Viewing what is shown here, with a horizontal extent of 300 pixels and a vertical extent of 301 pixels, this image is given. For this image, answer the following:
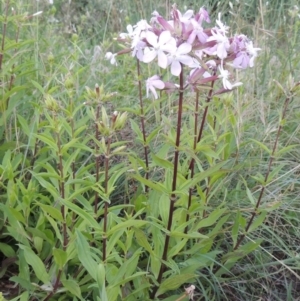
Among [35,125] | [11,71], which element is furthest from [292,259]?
[11,71]

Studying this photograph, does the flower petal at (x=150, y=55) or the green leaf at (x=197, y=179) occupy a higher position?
the flower petal at (x=150, y=55)

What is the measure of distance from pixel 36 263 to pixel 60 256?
129mm

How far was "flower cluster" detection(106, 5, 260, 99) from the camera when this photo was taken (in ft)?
4.44

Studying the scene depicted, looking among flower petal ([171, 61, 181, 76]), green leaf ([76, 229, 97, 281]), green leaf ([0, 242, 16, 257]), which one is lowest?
green leaf ([0, 242, 16, 257])

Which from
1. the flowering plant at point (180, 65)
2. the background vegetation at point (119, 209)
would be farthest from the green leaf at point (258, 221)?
the flowering plant at point (180, 65)

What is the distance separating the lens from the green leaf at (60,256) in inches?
60.7

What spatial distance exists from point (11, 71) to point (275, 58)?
1864 millimetres

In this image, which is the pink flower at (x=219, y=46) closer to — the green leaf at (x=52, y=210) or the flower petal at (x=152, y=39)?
the flower petal at (x=152, y=39)

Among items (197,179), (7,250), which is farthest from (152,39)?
(7,250)

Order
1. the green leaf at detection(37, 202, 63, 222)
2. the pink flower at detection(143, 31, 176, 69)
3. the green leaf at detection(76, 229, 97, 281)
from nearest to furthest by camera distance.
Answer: the pink flower at detection(143, 31, 176, 69), the green leaf at detection(76, 229, 97, 281), the green leaf at detection(37, 202, 63, 222)

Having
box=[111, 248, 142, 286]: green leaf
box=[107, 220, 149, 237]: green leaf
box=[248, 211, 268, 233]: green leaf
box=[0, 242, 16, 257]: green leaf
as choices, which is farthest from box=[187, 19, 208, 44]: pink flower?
box=[0, 242, 16, 257]: green leaf

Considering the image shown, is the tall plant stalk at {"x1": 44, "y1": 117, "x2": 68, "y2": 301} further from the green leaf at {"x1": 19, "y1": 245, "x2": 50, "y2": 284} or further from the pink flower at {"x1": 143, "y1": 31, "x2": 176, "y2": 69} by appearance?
the pink flower at {"x1": 143, "y1": 31, "x2": 176, "y2": 69}

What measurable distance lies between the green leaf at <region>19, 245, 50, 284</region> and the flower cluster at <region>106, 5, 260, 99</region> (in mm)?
609

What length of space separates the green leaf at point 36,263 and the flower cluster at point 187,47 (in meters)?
0.61
